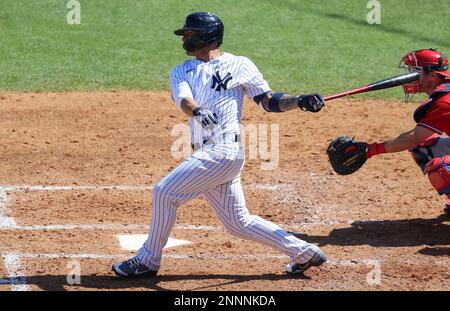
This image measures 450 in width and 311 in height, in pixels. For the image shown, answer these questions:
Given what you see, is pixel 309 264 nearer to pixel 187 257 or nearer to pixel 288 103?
pixel 187 257

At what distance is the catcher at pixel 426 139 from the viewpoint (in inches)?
243

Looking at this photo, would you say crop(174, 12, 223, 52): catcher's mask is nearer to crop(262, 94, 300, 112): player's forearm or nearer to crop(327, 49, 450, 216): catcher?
crop(262, 94, 300, 112): player's forearm

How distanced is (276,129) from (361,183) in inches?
67.9

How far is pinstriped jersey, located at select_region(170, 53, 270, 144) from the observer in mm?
5266

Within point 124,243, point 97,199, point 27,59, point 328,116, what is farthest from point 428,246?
point 27,59

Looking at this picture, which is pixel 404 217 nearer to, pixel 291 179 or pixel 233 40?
pixel 291 179

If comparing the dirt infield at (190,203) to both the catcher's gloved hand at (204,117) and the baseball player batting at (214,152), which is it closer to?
the baseball player batting at (214,152)

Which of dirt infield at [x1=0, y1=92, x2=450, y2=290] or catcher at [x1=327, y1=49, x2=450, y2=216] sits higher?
catcher at [x1=327, y1=49, x2=450, y2=216]

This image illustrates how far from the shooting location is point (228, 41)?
12367mm

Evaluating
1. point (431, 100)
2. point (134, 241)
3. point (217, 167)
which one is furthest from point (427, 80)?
point (134, 241)

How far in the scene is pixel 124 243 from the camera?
618 centimetres

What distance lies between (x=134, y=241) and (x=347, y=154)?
1768mm

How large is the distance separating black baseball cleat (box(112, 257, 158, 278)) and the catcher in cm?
192

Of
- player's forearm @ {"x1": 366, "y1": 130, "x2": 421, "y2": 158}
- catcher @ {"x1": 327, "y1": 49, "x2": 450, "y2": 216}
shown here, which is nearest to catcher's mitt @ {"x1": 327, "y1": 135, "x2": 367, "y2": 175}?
catcher @ {"x1": 327, "y1": 49, "x2": 450, "y2": 216}
